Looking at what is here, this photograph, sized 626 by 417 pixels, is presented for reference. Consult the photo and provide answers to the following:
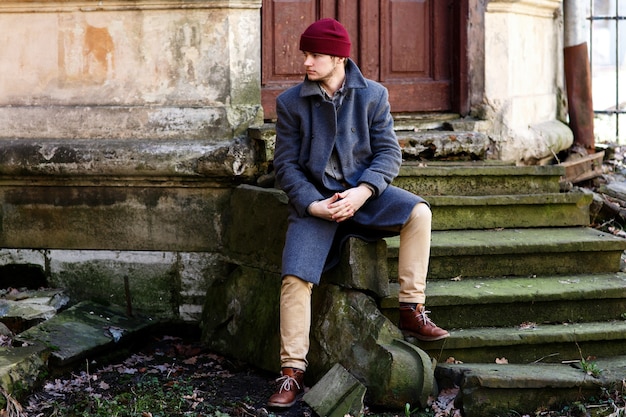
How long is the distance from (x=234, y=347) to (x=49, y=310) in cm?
112

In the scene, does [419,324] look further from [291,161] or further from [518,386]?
[291,161]

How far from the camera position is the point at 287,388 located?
15.3 ft

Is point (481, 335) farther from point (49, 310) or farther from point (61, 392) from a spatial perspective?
point (49, 310)

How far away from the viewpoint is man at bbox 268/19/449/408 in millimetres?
4730

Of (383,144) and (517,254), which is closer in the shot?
(383,144)

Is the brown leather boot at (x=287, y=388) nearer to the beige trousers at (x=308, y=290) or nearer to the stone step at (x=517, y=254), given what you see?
the beige trousers at (x=308, y=290)

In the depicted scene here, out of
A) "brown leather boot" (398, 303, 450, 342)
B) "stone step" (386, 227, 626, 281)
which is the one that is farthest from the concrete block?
"stone step" (386, 227, 626, 281)

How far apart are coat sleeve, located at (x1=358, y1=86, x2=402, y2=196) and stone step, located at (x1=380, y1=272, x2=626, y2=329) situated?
2.10ft

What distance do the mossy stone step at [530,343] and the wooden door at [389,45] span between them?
7.34 feet

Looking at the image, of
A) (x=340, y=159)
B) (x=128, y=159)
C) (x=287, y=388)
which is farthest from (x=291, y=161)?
(x=128, y=159)

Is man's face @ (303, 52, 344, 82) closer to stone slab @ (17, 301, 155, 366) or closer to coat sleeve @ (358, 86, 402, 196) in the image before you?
coat sleeve @ (358, 86, 402, 196)

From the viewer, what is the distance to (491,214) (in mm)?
5891

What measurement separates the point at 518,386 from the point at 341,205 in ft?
3.86

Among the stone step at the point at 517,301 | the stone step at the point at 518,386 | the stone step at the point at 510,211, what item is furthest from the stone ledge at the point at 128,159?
the stone step at the point at 518,386
